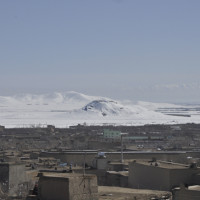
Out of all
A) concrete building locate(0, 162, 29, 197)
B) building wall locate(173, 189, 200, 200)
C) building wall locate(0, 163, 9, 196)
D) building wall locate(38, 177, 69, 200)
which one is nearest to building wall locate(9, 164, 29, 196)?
concrete building locate(0, 162, 29, 197)

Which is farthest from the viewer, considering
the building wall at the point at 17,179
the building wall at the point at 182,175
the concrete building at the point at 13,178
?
the building wall at the point at 182,175

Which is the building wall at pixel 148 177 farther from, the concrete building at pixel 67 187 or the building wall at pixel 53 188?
the building wall at pixel 53 188

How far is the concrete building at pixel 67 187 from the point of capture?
16.4 metres

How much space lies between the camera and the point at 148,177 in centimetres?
2775

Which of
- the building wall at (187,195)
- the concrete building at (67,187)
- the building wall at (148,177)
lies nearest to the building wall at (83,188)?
the concrete building at (67,187)

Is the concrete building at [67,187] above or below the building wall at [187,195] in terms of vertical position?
above

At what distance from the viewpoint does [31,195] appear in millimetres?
17172

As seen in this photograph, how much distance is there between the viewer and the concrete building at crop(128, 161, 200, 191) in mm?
26156

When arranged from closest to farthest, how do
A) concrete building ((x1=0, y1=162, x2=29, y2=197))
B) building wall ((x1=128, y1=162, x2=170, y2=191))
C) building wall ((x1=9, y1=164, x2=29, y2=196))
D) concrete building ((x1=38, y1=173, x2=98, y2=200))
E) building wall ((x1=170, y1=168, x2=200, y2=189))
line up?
concrete building ((x1=38, y1=173, x2=98, y2=200)), building wall ((x1=9, y1=164, x2=29, y2=196)), concrete building ((x1=0, y1=162, x2=29, y2=197)), building wall ((x1=170, y1=168, x2=200, y2=189)), building wall ((x1=128, y1=162, x2=170, y2=191))

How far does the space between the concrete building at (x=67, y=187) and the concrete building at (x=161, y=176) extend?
9.08 meters

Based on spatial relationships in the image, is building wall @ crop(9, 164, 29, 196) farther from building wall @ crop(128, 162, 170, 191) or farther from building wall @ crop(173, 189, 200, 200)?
building wall @ crop(173, 189, 200, 200)

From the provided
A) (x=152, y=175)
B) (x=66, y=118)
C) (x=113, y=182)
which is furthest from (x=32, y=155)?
(x=66, y=118)

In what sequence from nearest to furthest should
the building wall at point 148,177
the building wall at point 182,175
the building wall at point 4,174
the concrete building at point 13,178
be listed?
the concrete building at point 13,178, the building wall at point 4,174, the building wall at point 182,175, the building wall at point 148,177

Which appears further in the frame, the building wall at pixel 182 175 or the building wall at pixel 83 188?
the building wall at pixel 182 175
